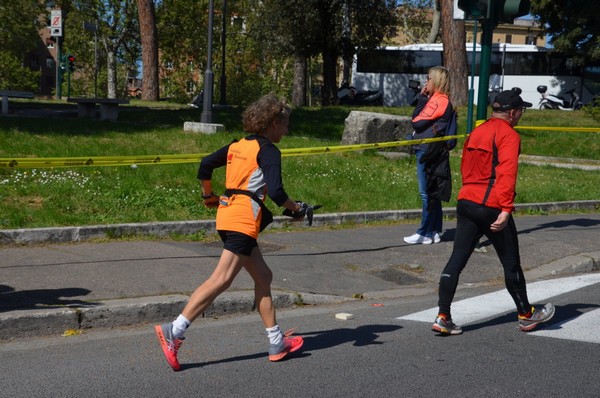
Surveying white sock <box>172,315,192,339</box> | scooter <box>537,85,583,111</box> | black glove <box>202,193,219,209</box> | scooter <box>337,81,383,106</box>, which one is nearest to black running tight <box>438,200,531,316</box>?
black glove <box>202,193,219,209</box>

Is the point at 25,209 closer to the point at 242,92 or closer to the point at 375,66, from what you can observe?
the point at 375,66

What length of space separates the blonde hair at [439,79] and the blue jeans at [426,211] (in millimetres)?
732

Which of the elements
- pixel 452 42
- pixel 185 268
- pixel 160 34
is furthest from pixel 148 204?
pixel 160 34

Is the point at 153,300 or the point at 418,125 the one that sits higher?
the point at 418,125

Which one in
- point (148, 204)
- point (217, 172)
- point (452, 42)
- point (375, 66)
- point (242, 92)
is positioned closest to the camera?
point (148, 204)

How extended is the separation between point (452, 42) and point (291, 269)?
2085 centimetres

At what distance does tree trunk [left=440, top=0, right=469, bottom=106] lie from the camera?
2797 centimetres

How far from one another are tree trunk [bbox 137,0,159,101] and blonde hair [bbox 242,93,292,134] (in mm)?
32200

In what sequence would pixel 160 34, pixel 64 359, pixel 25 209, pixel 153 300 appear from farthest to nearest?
1. pixel 160 34
2. pixel 25 209
3. pixel 153 300
4. pixel 64 359

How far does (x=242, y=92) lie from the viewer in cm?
6738

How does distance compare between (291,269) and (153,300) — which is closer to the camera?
(153,300)

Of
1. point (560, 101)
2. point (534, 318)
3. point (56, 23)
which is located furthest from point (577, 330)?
point (560, 101)

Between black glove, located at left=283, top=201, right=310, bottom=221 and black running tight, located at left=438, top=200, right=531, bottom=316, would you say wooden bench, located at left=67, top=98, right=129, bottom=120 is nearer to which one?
black running tight, located at left=438, top=200, right=531, bottom=316

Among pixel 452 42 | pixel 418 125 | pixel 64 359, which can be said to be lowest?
pixel 64 359
